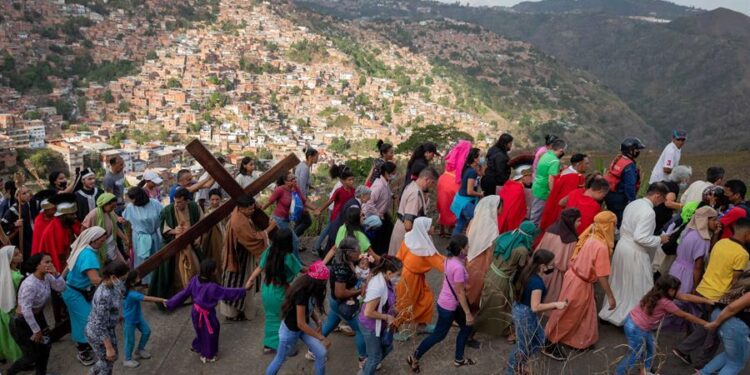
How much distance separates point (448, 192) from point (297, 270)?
2.81 meters

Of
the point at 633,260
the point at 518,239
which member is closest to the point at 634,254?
the point at 633,260

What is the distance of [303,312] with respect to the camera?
339cm

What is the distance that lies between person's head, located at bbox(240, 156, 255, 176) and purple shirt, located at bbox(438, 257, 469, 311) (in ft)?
8.56

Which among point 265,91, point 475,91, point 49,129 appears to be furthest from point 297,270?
point 475,91

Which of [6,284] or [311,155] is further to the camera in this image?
[311,155]

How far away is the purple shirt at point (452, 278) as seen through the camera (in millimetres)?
3615

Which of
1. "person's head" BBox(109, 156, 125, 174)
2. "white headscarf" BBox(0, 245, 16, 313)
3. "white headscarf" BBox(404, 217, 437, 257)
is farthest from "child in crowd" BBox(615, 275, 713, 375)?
"person's head" BBox(109, 156, 125, 174)

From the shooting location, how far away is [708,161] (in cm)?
1606

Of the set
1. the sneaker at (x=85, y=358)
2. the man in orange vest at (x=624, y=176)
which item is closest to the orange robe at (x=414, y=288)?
the man in orange vest at (x=624, y=176)

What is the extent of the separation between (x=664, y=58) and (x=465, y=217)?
119816 mm

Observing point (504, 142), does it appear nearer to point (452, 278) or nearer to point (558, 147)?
point (558, 147)

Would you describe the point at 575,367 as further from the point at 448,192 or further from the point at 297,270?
the point at 448,192

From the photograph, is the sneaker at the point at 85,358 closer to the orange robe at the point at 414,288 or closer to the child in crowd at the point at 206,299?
the child in crowd at the point at 206,299

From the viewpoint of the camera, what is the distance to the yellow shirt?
3.71m
